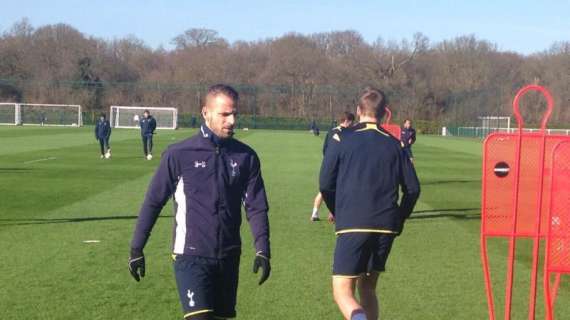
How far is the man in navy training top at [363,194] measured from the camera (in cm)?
617

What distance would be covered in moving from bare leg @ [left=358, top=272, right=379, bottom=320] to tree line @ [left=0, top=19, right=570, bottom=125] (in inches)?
3011

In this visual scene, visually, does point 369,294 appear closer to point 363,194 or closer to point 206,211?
point 363,194

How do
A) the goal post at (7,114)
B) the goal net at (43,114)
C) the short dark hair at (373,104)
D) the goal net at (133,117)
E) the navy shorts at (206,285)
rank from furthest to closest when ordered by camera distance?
the goal net at (43,114)
the goal post at (7,114)
the goal net at (133,117)
the short dark hair at (373,104)
the navy shorts at (206,285)

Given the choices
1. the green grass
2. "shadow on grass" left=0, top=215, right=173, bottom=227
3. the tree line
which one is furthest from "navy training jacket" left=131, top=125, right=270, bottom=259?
the tree line

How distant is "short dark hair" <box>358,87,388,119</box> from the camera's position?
6.43 metres

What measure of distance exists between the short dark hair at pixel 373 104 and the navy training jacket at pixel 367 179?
10cm

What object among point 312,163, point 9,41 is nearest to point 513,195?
point 312,163

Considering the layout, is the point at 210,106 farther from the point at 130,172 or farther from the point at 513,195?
the point at 130,172

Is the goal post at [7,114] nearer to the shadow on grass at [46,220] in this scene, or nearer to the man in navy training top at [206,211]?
the shadow on grass at [46,220]

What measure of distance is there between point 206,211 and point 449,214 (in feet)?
38.6

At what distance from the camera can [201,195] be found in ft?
17.6

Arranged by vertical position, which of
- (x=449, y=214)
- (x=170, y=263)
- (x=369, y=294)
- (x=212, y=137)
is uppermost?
(x=212, y=137)

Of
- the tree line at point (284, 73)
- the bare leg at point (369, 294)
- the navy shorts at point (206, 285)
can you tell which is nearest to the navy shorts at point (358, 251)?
the bare leg at point (369, 294)

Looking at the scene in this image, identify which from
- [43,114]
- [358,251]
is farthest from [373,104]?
[43,114]
